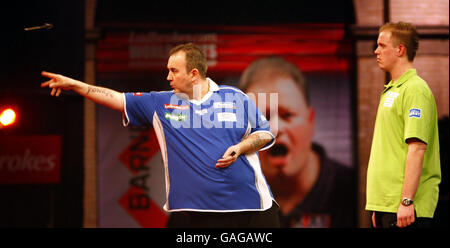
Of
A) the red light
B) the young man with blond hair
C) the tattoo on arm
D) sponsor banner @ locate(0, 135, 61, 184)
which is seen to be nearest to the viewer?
the young man with blond hair

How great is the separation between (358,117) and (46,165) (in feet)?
15.1

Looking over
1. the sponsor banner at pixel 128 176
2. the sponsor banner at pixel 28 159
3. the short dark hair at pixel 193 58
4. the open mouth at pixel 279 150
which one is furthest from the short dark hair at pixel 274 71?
the short dark hair at pixel 193 58

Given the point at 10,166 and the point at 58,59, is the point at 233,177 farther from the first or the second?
the point at 10,166

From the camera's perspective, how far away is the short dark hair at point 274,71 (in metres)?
8.76

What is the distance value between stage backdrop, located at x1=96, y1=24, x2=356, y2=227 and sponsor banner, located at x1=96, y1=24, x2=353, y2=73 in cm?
1

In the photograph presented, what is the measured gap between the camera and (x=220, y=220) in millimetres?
4398

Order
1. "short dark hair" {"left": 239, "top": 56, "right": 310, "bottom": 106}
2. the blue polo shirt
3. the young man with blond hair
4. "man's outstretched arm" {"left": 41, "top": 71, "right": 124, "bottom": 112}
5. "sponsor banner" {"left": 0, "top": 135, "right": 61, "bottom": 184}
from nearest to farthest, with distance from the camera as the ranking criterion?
1. the young man with blond hair
2. "man's outstretched arm" {"left": 41, "top": 71, "right": 124, "bottom": 112}
3. the blue polo shirt
4. "sponsor banner" {"left": 0, "top": 135, "right": 61, "bottom": 184}
5. "short dark hair" {"left": 239, "top": 56, "right": 310, "bottom": 106}

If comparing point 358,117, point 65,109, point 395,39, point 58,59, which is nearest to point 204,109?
point 395,39

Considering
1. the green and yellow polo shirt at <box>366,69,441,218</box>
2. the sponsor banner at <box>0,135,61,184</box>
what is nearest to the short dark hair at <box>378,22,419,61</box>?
the green and yellow polo shirt at <box>366,69,441,218</box>

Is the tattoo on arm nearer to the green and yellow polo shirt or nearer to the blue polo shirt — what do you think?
the blue polo shirt

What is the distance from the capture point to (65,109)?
809cm

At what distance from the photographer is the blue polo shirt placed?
434 centimetres

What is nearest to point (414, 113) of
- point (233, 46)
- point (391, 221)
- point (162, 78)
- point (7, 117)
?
point (391, 221)

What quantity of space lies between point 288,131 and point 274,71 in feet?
3.10
